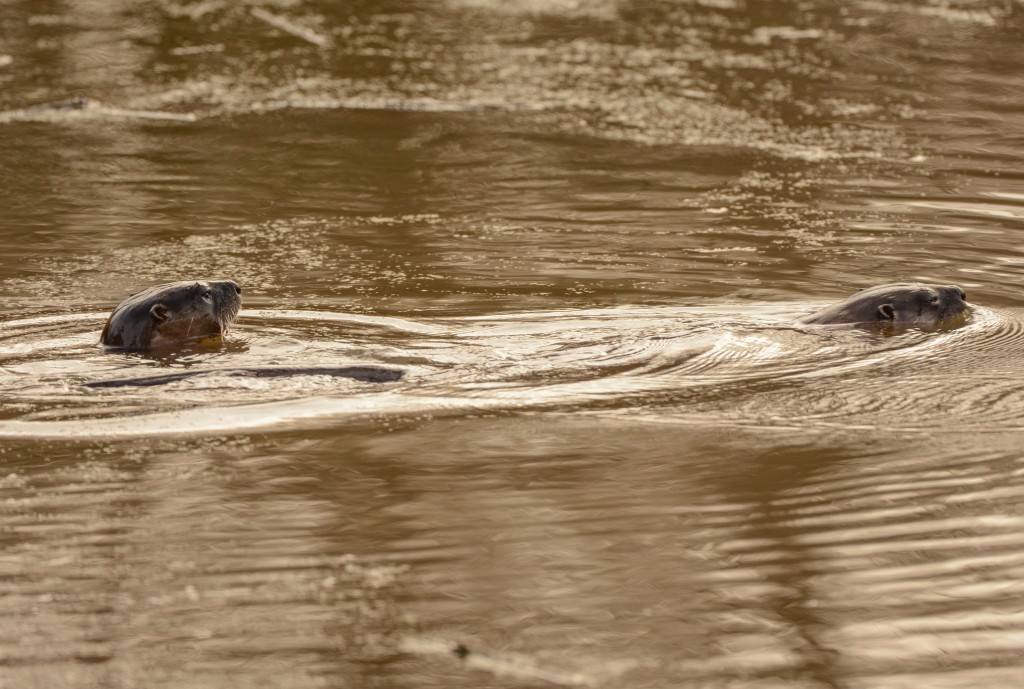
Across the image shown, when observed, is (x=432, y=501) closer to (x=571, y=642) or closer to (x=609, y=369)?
(x=571, y=642)

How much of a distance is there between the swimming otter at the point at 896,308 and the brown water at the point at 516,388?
14cm

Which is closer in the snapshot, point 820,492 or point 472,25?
point 820,492

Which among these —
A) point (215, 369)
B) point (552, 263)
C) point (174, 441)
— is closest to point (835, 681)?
point (174, 441)

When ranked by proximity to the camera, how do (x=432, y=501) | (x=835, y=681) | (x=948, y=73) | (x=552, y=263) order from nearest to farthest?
1. (x=835, y=681)
2. (x=432, y=501)
3. (x=552, y=263)
4. (x=948, y=73)

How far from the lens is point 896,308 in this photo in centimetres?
601

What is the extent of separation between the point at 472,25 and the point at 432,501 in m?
9.38

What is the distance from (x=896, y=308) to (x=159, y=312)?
9.15 feet

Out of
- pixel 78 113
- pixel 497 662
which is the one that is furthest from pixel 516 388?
pixel 78 113

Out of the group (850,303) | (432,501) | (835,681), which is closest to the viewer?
(835,681)

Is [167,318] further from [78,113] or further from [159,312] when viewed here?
[78,113]

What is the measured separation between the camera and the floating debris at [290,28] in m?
12.5

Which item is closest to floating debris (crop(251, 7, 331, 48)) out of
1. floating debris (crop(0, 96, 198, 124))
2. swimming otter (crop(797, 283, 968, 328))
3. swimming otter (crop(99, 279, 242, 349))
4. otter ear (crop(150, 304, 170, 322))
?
floating debris (crop(0, 96, 198, 124))

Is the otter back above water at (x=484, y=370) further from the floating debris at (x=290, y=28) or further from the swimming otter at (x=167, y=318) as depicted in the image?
the floating debris at (x=290, y=28)

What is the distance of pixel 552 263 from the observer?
699cm
